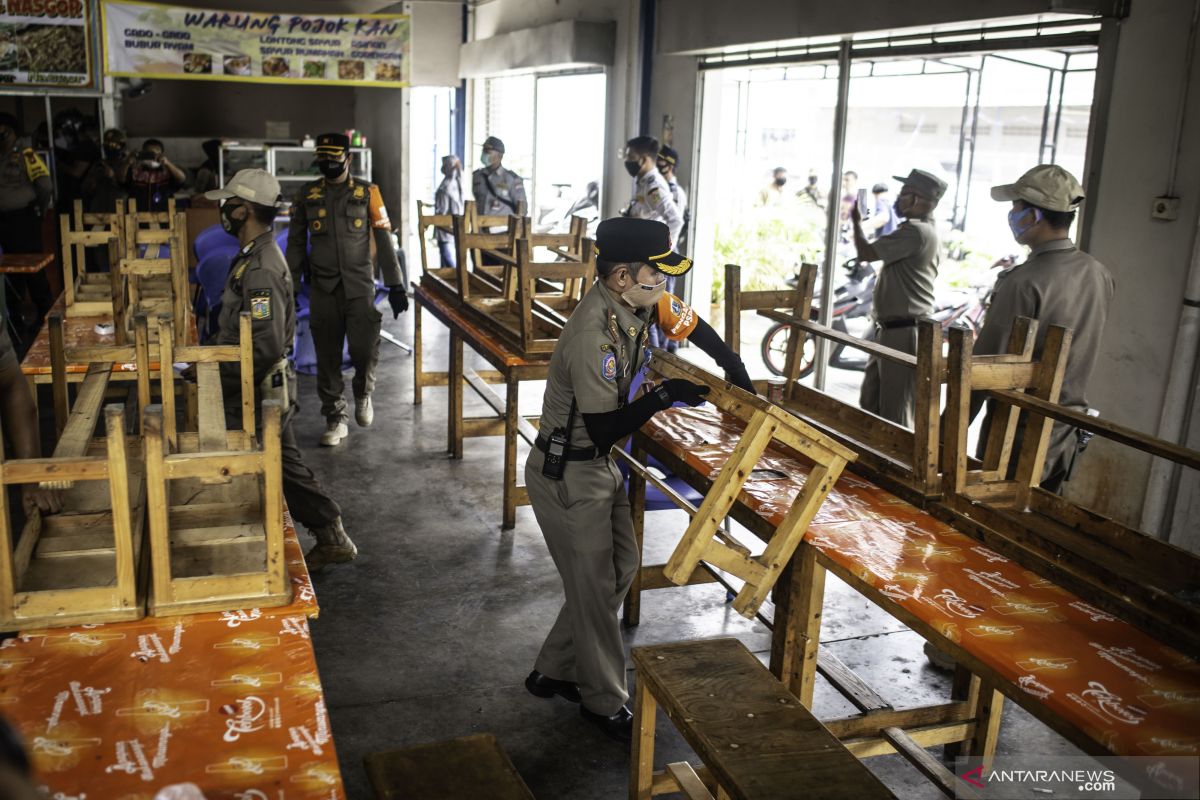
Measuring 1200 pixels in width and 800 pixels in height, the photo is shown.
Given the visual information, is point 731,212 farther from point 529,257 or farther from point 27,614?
point 27,614

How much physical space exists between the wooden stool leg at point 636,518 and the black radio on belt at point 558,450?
2.68 ft

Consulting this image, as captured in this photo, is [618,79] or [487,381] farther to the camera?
[618,79]

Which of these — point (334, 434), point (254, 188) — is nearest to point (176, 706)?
point (254, 188)

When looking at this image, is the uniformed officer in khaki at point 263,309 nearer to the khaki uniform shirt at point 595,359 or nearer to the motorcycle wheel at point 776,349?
the khaki uniform shirt at point 595,359

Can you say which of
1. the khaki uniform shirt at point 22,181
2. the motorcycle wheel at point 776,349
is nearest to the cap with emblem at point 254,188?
the motorcycle wheel at point 776,349

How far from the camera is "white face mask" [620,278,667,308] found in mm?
3301

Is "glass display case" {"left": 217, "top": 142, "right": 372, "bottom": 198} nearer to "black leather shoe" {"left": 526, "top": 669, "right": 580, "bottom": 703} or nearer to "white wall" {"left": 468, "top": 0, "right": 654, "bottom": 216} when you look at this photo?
"white wall" {"left": 468, "top": 0, "right": 654, "bottom": 216}

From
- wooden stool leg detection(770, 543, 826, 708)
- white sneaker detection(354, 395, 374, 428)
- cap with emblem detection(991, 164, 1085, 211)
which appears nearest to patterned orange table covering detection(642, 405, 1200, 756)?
wooden stool leg detection(770, 543, 826, 708)

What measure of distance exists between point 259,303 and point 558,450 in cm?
161

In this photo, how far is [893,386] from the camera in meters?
5.29

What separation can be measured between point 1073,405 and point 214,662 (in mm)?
3164

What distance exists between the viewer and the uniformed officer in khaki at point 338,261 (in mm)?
6387

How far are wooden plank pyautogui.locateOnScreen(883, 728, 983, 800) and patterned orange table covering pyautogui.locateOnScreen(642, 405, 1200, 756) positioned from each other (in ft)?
1.74

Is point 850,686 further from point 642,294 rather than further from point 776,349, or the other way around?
point 776,349
